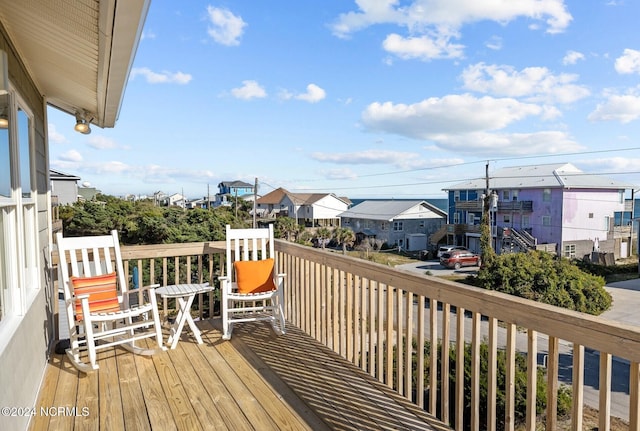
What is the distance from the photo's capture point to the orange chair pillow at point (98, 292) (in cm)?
320

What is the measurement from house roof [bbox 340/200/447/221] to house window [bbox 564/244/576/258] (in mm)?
9526

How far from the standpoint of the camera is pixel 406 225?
31078 millimetres

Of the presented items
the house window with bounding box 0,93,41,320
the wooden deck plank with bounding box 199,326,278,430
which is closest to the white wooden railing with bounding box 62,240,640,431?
the wooden deck plank with bounding box 199,326,278,430

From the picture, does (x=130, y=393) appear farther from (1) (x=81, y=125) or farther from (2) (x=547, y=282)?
(2) (x=547, y=282)

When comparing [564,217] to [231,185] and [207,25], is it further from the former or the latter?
[231,185]

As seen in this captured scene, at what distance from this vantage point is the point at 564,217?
22812 millimetres

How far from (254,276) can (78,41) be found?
238 cm

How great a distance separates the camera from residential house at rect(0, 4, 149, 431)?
6.24 feet

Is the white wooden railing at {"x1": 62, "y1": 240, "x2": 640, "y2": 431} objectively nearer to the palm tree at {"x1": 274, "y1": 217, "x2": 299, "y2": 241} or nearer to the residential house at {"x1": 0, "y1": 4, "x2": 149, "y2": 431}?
the residential house at {"x1": 0, "y1": 4, "x2": 149, "y2": 431}

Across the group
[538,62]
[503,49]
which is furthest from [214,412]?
[538,62]

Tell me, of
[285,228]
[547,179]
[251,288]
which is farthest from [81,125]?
[547,179]

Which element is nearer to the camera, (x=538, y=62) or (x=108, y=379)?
(x=108, y=379)

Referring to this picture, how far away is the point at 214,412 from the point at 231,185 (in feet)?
175

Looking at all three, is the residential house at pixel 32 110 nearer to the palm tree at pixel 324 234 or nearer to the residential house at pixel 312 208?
the palm tree at pixel 324 234
